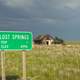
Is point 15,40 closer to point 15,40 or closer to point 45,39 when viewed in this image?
point 15,40

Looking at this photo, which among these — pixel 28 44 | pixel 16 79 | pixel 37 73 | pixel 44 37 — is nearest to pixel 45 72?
pixel 37 73

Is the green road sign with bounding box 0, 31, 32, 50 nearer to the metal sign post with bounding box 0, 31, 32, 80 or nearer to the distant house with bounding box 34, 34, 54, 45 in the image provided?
the metal sign post with bounding box 0, 31, 32, 80

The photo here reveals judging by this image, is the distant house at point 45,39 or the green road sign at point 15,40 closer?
the green road sign at point 15,40

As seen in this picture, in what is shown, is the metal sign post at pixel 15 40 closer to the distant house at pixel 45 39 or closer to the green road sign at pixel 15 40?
the green road sign at pixel 15 40

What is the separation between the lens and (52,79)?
51.3ft

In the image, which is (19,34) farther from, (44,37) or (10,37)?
(44,37)

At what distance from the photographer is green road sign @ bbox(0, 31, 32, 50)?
39.9 ft

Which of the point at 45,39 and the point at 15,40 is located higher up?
the point at 45,39

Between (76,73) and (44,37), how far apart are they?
77848mm

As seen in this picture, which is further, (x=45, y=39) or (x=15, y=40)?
(x=45, y=39)

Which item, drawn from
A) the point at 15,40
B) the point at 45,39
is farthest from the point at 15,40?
the point at 45,39

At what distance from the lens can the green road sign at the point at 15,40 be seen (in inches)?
479

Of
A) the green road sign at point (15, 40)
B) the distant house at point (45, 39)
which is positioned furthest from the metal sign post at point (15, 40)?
the distant house at point (45, 39)

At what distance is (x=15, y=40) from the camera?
40.4ft
